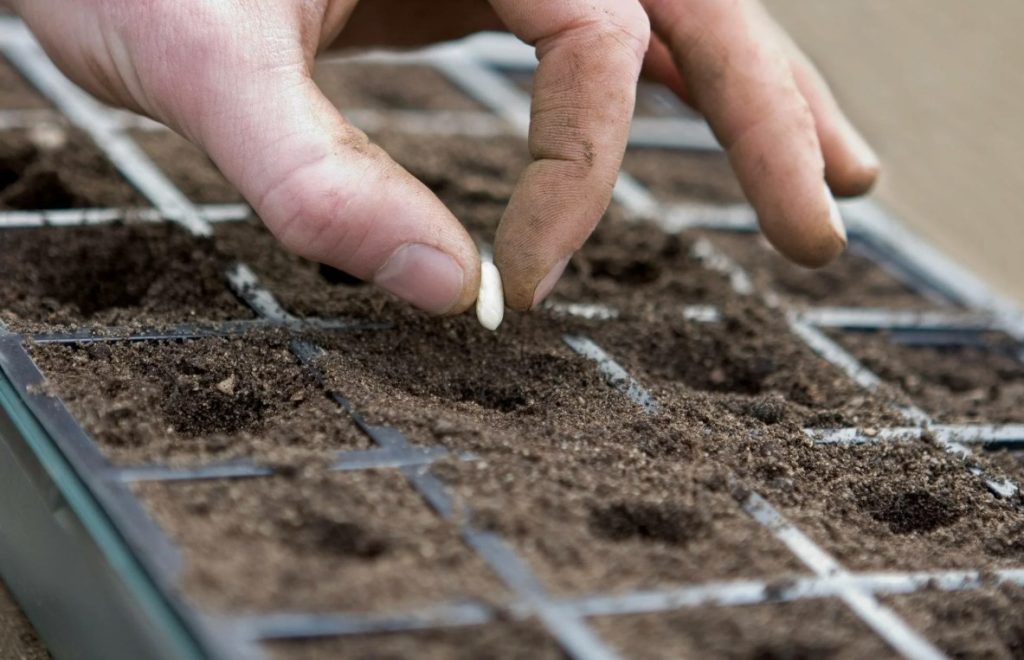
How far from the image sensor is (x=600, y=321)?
141 cm

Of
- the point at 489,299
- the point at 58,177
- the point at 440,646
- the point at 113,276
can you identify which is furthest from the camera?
the point at 58,177

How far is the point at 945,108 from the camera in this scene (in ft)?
8.08

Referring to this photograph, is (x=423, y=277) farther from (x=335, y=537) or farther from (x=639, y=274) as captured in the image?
(x=639, y=274)

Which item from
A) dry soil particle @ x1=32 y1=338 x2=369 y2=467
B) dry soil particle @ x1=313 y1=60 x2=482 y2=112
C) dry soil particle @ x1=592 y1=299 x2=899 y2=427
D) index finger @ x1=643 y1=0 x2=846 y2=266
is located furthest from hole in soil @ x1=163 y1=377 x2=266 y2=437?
dry soil particle @ x1=313 y1=60 x2=482 y2=112

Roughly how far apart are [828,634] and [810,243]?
2.09 ft

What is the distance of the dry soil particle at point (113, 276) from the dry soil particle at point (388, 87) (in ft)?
2.49

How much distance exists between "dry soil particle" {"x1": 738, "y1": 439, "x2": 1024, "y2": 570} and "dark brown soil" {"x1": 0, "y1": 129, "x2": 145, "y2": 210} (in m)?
0.88

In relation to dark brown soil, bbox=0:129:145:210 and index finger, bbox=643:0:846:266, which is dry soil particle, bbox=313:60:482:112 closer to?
dark brown soil, bbox=0:129:145:210

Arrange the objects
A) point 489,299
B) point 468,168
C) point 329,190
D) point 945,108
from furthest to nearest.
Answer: point 945,108 → point 468,168 → point 489,299 → point 329,190

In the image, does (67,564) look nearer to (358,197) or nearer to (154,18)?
(358,197)

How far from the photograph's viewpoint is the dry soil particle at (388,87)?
7.32 feet

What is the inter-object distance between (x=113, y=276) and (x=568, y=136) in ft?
1.80

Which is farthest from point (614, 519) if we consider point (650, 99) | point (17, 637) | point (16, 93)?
point (650, 99)

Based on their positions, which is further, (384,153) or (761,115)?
(761,115)
